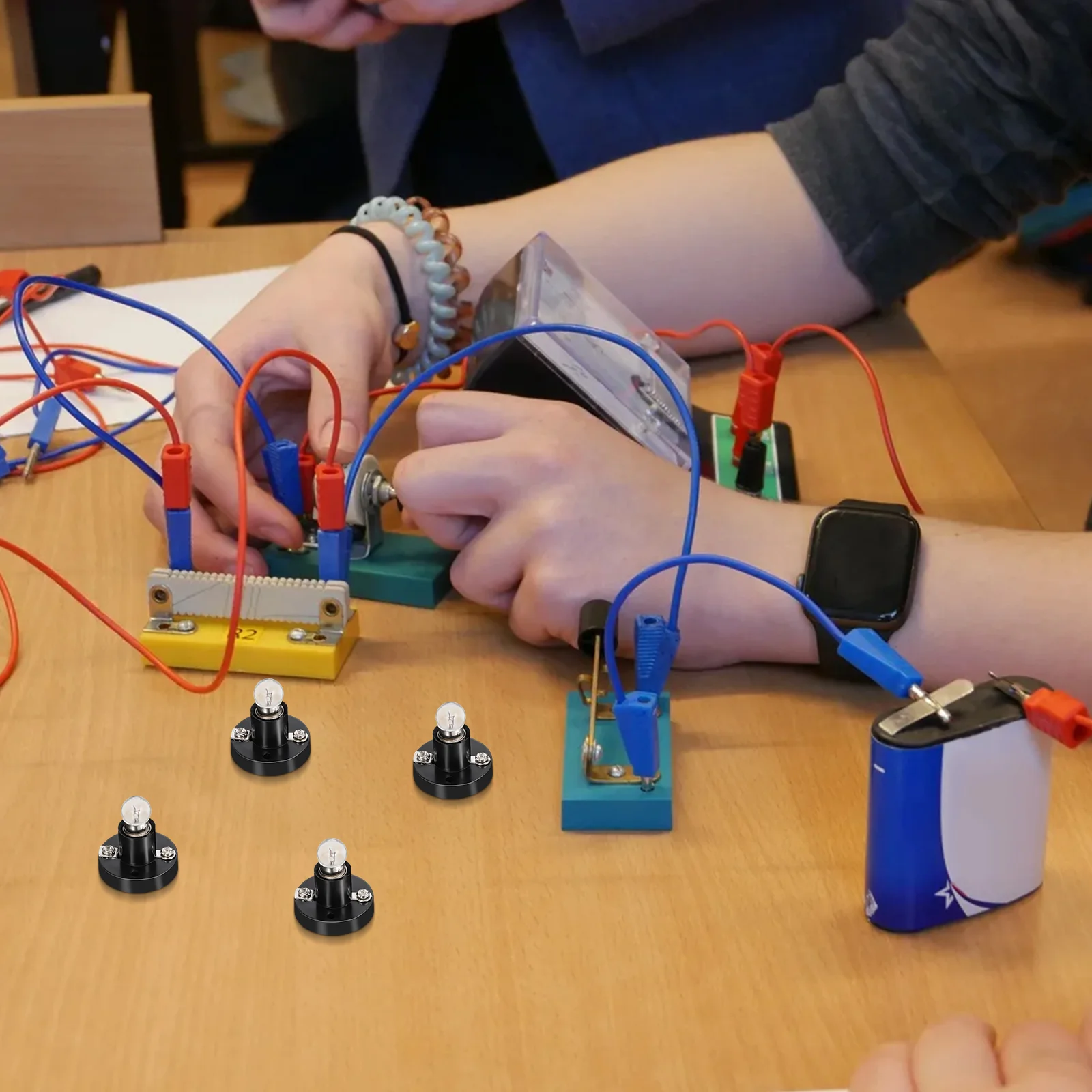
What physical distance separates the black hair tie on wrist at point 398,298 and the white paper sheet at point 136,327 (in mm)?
135

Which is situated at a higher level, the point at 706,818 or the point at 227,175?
the point at 706,818

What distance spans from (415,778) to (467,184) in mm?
847

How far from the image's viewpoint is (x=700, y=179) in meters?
1.01

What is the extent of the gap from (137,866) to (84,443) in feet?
1.33

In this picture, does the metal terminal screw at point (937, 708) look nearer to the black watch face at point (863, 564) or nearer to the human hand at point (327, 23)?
the black watch face at point (863, 564)

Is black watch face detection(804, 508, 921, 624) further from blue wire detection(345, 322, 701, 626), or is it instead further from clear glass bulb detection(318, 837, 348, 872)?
clear glass bulb detection(318, 837, 348, 872)

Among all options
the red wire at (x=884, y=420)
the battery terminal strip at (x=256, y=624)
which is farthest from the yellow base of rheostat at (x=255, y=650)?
the red wire at (x=884, y=420)

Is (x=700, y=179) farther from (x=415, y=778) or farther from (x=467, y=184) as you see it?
(x=415, y=778)

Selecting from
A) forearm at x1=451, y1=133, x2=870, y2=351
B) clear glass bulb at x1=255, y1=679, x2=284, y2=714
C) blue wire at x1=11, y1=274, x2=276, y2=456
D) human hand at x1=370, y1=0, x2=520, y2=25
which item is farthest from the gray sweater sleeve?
clear glass bulb at x1=255, y1=679, x2=284, y2=714

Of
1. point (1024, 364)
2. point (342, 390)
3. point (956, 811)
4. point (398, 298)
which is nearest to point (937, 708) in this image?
point (956, 811)

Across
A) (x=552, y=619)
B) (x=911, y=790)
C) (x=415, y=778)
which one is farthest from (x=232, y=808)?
(x=911, y=790)

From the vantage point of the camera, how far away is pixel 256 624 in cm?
71

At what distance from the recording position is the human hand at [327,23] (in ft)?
3.62

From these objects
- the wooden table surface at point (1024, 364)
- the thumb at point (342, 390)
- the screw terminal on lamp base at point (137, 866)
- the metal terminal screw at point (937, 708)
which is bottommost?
the wooden table surface at point (1024, 364)
